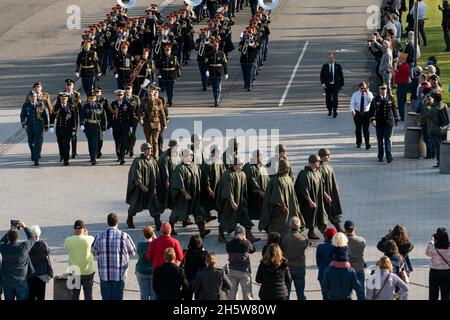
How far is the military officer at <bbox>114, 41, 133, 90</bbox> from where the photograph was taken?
35.7 meters

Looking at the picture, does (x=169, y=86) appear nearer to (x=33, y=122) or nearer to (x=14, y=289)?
(x=33, y=122)

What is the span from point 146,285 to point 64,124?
34.4ft

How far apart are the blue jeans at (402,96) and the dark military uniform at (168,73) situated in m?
5.76

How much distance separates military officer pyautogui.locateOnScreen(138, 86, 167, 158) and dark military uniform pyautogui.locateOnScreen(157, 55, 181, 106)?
5588mm

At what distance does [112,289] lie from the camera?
19.0m

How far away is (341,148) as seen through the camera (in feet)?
98.4

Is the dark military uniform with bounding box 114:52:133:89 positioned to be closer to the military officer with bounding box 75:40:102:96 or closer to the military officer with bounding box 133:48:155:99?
the military officer with bounding box 133:48:155:99

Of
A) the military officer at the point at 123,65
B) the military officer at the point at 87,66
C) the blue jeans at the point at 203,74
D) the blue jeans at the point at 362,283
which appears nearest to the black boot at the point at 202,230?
the blue jeans at the point at 362,283

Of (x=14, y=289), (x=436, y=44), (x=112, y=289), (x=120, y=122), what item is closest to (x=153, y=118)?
(x=120, y=122)

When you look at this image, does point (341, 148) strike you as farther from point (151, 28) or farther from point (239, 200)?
point (151, 28)

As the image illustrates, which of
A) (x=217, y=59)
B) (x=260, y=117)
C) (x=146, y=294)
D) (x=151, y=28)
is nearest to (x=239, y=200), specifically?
(x=146, y=294)

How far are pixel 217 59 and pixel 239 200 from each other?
12635 millimetres

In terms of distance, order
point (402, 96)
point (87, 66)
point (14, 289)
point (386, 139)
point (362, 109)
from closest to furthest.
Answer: point (14, 289) → point (386, 139) → point (362, 109) → point (402, 96) → point (87, 66)

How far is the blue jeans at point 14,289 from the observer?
18938 millimetres
